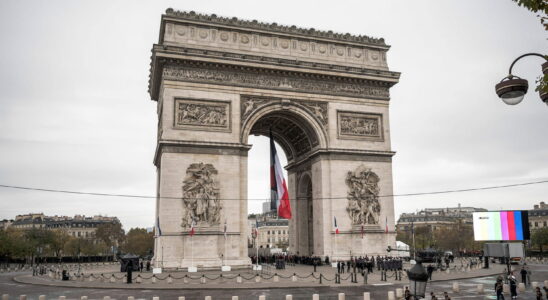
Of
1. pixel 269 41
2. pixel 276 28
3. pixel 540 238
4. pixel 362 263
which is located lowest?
pixel 362 263

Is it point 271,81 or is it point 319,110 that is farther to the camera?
point 319,110

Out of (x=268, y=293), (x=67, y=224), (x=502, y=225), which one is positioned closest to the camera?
(x=268, y=293)

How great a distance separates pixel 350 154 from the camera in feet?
135

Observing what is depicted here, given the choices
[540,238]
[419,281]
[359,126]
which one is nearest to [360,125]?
[359,126]

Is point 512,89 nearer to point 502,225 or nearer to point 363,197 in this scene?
point 363,197

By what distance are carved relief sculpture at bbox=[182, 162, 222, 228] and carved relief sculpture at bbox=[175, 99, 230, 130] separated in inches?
126

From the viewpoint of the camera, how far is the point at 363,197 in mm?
40719

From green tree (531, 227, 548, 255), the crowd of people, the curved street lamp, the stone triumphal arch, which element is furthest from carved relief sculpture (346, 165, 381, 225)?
green tree (531, 227, 548, 255)

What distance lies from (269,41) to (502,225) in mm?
23745

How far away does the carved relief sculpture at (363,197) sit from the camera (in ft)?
132

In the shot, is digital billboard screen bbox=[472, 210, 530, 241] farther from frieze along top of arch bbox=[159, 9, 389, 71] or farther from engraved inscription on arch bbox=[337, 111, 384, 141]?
frieze along top of arch bbox=[159, 9, 389, 71]

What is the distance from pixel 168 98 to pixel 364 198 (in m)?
17.9

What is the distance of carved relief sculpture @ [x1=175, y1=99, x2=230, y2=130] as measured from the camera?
37.4m

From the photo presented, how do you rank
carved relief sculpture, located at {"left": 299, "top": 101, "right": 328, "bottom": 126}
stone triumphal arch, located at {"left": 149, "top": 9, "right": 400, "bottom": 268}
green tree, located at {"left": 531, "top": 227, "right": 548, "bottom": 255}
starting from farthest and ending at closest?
green tree, located at {"left": 531, "top": 227, "right": 548, "bottom": 255}, carved relief sculpture, located at {"left": 299, "top": 101, "right": 328, "bottom": 126}, stone triumphal arch, located at {"left": 149, "top": 9, "right": 400, "bottom": 268}
